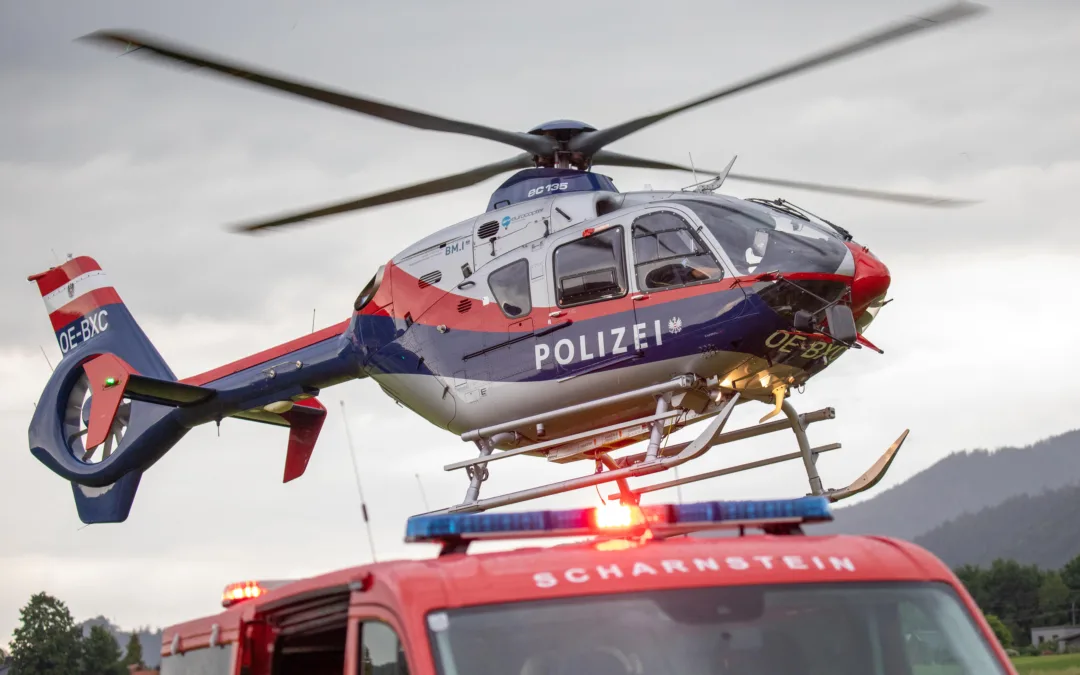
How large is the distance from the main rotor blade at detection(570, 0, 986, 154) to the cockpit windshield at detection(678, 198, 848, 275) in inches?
46.5

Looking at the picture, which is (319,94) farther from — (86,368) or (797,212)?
(86,368)

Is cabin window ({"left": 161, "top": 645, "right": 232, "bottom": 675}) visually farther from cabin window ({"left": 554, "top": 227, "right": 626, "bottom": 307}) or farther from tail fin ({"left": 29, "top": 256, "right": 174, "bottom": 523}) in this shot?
tail fin ({"left": 29, "top": 256, "right": 174, "bottom": 523})

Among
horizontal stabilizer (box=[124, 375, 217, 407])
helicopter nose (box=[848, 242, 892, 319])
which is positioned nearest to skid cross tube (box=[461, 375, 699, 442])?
helicopter nose (box=[848, 242, 892, 319])

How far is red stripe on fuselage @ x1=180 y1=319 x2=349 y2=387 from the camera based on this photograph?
16.8 m

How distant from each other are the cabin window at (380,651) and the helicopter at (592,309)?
7883mm

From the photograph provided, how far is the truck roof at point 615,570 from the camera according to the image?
4.23 metres

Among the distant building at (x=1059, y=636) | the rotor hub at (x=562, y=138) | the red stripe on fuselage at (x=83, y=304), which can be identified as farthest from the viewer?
the distant building at (x=1059, y=636)

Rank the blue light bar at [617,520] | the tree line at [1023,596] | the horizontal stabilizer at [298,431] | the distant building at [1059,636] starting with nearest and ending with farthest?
the blue light bar at [617,520]
the horizontal stabilizer at [298,431]
the distant building at [1059,636]
the tree line at [1023,596]

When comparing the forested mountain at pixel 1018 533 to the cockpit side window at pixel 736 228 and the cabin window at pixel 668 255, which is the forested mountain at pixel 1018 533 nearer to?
the cockpit side window at pixel 736 228

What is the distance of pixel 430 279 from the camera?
15.1 metres

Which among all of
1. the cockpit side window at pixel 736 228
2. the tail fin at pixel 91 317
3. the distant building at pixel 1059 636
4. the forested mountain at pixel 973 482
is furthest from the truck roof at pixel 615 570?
the forested mountain at pixel 973 482

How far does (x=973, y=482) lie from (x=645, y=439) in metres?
142

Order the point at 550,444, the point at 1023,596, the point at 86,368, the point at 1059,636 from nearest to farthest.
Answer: the point at 550,444 → the point at 86,368 → the point at 1059,636 → the point at 1023,596

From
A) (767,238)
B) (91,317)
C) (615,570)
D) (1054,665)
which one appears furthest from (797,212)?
(1054,665)
